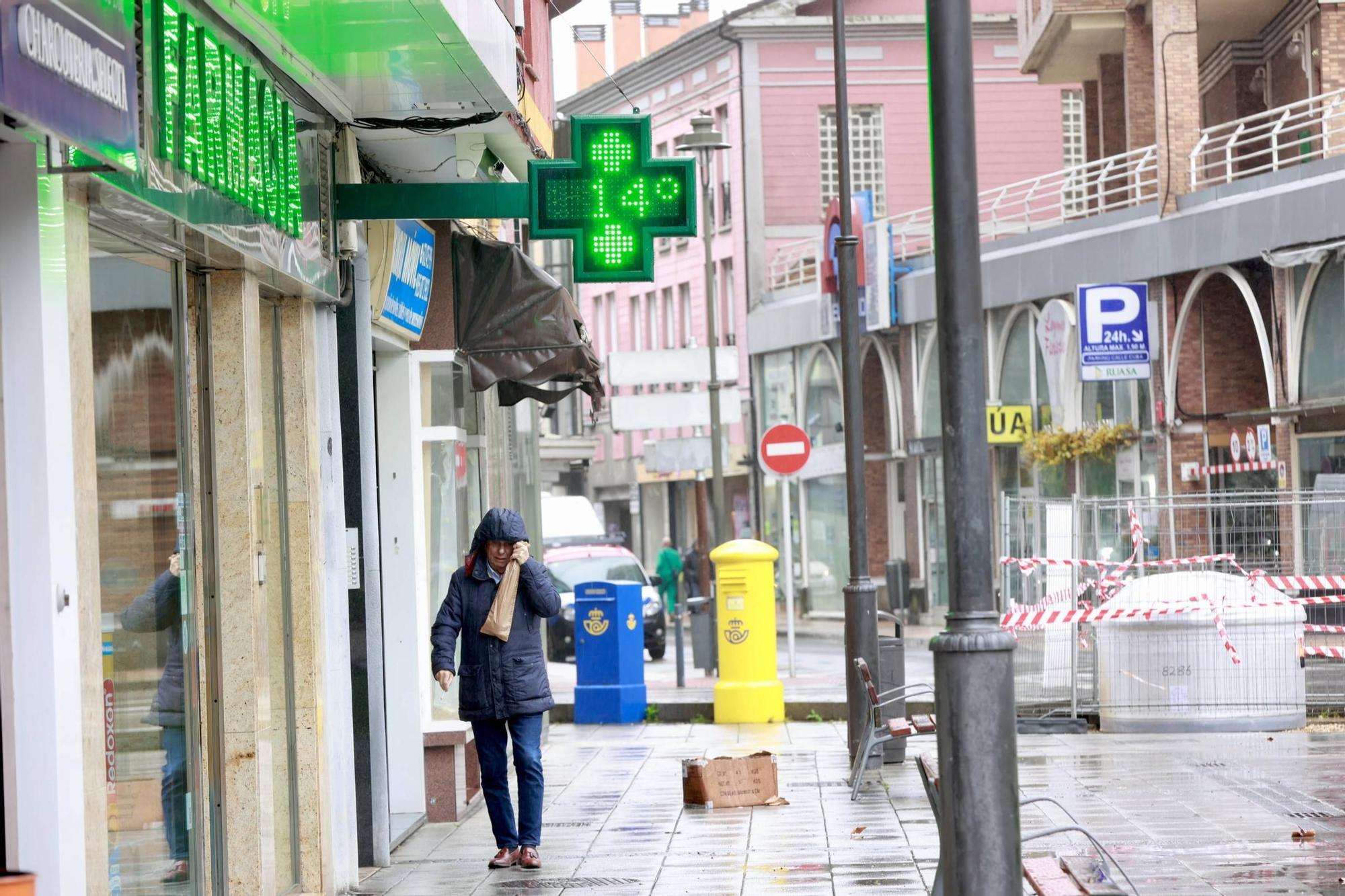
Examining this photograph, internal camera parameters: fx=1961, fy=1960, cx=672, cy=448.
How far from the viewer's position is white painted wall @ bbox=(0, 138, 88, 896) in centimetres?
556

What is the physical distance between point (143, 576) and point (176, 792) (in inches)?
38.8

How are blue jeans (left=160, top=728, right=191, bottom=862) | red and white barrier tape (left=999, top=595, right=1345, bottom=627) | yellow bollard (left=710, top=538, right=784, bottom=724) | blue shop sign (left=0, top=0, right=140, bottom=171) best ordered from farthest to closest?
yellow bollard (left=710, top=538, right=784, bottom=724) → red and white barrier tape (left=999, top=595, right=1345, bottom=627) → blue jeans (left=160, top=728, right=191, bottom=862) → blue shop sign (left=0, top=0, right=140, bottom=171)

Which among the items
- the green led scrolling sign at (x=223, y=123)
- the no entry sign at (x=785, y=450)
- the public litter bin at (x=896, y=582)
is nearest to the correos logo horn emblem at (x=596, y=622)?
the no entry sign at (x=785, y=450)

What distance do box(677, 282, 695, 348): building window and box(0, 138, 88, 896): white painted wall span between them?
44.8 metres

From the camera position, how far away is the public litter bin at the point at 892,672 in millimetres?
14555

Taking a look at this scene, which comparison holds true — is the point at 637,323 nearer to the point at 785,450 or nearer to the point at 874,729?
the point at 785,450

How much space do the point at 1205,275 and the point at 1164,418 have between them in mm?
2417

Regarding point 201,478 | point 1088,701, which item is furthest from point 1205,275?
point 201,478

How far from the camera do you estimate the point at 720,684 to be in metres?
18.5

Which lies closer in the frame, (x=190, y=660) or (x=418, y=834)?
(x=190, y=660)

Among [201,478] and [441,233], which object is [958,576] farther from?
[441,233]

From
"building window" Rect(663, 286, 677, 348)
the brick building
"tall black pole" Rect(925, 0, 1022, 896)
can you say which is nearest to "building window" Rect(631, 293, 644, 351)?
"building window" Rect(663, 286, 677, 348)

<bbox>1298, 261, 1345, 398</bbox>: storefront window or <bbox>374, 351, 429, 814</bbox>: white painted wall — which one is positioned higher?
<bbox>1298, 261, 1345, 398</bbox>: storefront window

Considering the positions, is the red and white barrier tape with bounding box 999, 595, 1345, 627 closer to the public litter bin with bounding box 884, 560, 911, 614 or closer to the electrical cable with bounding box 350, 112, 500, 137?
the electrical cable with bounding box 350, 112, 500, 137
